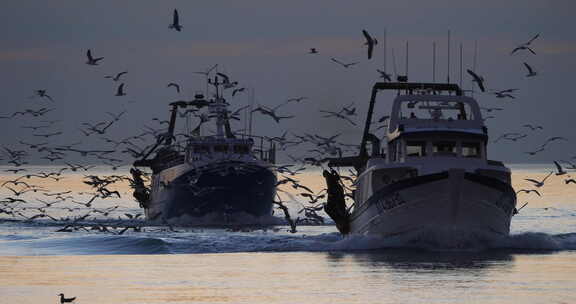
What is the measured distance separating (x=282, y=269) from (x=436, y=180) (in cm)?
849

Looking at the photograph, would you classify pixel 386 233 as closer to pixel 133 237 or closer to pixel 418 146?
pixel 418 146

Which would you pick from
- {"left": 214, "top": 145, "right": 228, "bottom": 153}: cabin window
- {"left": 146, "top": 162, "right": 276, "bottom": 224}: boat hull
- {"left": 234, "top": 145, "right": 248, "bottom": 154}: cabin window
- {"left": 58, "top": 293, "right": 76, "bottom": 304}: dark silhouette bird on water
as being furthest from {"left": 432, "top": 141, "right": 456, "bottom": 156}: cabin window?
{"left": 234, "top": 145, "right": 248, "bottom": 154}: cabin window

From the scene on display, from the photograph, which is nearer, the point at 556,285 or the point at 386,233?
the point at 556,285

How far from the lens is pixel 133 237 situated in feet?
244

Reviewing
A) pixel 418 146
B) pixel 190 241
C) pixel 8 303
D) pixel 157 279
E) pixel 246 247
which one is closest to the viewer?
pixel 8 303

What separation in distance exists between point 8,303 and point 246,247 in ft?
84.6

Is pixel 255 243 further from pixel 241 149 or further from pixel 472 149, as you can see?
pixel 241 149

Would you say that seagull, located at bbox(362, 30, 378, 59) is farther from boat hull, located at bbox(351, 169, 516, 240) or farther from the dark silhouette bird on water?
the dark silhouette bird on water

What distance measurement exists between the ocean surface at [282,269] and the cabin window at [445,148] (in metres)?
3.63

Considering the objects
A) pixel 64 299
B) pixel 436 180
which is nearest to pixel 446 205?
pixel 436 180

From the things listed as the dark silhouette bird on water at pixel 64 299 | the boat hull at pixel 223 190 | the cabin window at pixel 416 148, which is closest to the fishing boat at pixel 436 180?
the cabin window at pixel 416 148

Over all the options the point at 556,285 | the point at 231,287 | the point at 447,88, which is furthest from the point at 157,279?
the point at 447,88

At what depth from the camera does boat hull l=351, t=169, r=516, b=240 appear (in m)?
58.8

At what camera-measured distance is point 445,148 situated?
203 feet
